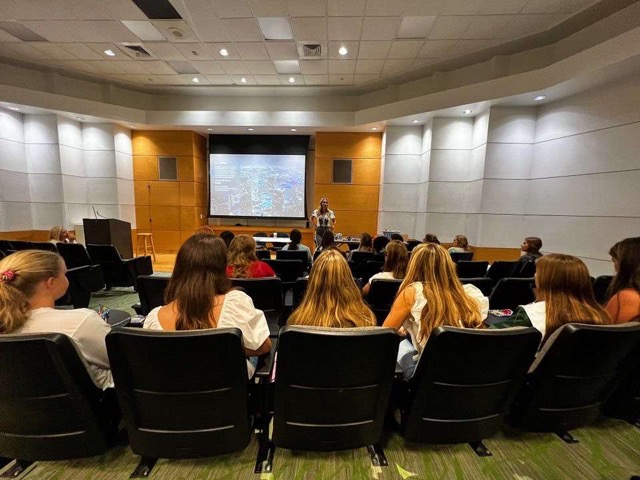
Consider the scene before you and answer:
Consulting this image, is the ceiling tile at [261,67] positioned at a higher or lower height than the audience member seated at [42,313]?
higher

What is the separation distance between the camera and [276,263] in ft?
12.0

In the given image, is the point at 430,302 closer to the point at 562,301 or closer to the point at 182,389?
the point at 562,301

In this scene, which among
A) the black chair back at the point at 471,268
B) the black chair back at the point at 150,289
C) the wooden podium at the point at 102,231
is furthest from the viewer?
the wooden podium at the point at 102,231

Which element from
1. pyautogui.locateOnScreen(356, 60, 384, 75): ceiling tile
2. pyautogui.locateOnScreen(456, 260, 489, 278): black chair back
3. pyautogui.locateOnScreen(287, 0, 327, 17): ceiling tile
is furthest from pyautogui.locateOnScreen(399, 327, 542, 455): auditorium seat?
pyautogui.locateOnScreen(356, 60, 384, 75): ceiling tile

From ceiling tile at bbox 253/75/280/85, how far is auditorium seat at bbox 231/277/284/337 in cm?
622

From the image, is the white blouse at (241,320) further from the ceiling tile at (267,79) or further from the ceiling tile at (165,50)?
the ceiling tile at (267,79)

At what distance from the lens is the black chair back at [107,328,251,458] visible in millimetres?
1146

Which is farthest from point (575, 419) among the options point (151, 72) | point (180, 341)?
point (151, 72)

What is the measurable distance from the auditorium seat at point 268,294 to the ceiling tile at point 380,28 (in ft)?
15.3

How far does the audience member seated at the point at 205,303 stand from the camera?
1.46 m

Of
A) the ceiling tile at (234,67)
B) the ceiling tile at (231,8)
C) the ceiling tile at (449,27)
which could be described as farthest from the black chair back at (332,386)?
the ceiling tile at (234,67)

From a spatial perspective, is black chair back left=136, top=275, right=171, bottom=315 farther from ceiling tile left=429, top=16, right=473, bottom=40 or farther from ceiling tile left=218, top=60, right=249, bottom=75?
ceiling tile left=218, top=60, right=249, bottom=75

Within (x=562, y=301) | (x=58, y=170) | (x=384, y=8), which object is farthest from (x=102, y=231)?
(x=562, y=301)

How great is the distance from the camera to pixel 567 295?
1.56 meters
